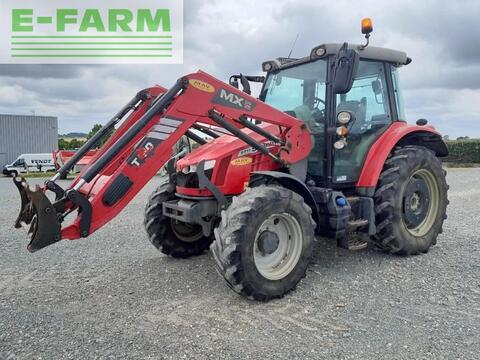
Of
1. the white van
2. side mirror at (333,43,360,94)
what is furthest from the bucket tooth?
the white van

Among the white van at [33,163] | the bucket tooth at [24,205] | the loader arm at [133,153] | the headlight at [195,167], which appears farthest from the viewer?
the white van at [33,163]

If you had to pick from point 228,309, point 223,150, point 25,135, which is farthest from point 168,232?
point 25,135

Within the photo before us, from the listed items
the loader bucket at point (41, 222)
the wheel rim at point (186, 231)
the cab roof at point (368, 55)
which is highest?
the cab roof at point (368, 55)

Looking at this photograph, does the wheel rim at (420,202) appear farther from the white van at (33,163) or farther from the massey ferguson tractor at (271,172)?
the white van at (33,163)

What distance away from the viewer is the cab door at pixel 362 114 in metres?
4.89

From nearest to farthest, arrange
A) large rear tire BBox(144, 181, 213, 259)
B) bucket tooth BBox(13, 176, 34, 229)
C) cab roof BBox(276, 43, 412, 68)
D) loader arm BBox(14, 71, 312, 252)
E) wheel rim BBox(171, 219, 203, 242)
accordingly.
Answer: loader arm BBox(14, 71, 312, 252) → bucket tooth BBox(13, 176, 34, 229) → cab roof BBox(276, 43, 412, 68) → large rear tire BBox(144, 181, 213, 259) → wheel rim BBox(171, 219, 203, 242)

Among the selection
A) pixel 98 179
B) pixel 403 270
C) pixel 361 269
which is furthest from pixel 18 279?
pixel 403 270

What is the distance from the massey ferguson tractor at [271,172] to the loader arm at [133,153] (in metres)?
0.01

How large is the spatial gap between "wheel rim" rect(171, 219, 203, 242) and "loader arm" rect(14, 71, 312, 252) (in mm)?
1295

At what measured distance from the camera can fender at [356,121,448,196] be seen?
4867 mm

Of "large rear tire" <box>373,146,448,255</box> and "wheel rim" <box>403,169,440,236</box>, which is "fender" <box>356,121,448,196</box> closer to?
"large rear tire" <box>373,146,448,255</box>

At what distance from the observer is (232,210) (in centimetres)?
373

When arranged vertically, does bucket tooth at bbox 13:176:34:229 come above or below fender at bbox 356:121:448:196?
below

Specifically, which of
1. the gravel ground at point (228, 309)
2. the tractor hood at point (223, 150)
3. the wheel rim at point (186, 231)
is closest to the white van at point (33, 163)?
the gravel ground at point (228, 309)
